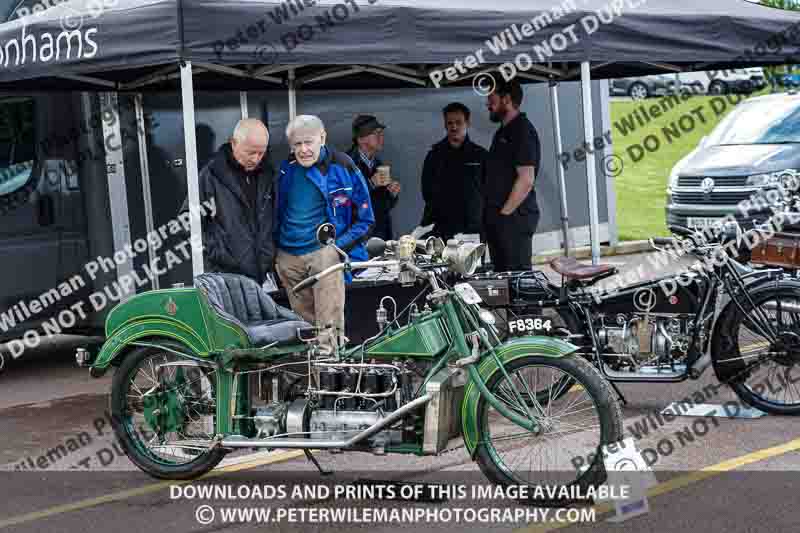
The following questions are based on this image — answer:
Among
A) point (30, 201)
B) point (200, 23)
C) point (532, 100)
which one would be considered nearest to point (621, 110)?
point (532, 100)

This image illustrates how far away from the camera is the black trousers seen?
9.23 m

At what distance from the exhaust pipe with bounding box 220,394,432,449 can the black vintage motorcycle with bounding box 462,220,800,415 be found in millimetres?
1896

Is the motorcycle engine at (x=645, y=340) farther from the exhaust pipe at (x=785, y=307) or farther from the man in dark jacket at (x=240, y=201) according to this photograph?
the man in dark jacket at (x=240, y=201)

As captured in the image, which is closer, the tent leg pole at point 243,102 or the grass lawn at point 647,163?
the tent leg pole at point 243,102

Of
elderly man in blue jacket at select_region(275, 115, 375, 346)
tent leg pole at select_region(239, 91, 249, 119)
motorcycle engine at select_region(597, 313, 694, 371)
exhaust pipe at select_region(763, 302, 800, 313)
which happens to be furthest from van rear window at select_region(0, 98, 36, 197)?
exhaust pipe at select_region(763, 302, 800, 313)

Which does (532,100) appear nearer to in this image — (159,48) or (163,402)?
(159,48)

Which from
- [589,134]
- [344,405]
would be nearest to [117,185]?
[589,134]

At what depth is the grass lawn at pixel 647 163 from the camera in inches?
722

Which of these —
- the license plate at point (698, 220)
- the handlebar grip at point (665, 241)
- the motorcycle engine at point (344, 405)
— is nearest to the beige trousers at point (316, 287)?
the motorcycle engine at point (344, 405)

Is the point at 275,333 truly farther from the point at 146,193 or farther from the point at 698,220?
the point at 698,220

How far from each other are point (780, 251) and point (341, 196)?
2.74 meters

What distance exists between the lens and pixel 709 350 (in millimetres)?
7145

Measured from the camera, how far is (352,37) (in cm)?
744

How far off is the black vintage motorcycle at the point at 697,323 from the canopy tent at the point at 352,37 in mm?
1740
